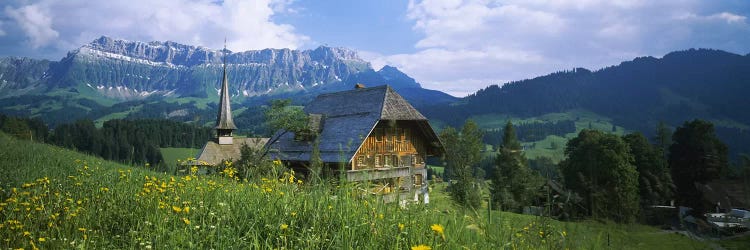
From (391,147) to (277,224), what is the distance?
30295 millimetres

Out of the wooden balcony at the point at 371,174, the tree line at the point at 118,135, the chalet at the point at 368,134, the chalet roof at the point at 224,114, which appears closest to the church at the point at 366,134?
the chalet at the point at 368,134

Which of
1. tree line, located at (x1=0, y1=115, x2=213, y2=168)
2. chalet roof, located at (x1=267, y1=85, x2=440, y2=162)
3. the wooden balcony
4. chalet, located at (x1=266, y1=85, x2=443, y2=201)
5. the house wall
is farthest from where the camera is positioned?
tree line, located at (x1=0, y1=115, x2=213, y2=168)

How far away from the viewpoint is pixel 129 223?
4.12m

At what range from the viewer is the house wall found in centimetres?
3156

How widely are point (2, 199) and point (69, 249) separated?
2.72m

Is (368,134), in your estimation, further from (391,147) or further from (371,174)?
(371,174)

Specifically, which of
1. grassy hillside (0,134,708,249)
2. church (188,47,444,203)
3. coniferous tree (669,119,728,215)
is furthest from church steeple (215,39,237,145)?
coniferous tree (669,119,728,215)

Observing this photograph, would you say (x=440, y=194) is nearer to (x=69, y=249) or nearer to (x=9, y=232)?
(x=69, y=249)

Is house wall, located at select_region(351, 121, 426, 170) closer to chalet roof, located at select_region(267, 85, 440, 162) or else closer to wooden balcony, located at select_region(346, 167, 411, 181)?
chalet roof, located at select_region(267, 85, 440, 162)

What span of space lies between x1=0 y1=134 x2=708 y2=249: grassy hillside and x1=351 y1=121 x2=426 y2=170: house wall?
999 inches

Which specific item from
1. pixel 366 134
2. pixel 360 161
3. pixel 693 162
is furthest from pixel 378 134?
pixel 693 162

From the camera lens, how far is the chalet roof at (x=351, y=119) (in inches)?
1184

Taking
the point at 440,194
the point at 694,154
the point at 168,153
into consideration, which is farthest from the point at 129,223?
the point at 168,153

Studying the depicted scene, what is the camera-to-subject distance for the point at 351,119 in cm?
3288
